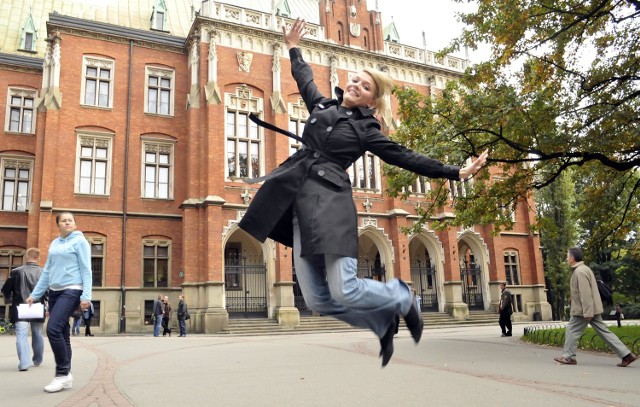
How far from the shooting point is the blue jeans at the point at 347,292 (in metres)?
3.05

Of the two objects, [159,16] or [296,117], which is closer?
[296,117]

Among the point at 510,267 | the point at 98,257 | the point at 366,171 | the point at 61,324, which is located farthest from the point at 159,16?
the point at 61,324

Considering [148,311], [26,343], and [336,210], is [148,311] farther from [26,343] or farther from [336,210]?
[336,210]

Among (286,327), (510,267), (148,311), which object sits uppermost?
(510,267)

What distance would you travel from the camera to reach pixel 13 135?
25188 millimetres

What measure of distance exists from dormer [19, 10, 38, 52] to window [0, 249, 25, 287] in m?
10.7

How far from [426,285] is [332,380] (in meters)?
24.0

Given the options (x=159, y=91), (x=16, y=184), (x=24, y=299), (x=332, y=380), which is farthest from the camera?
(x=159, y=91)

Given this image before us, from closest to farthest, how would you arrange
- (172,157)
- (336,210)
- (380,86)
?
(336,210) < (380,86) < (172,157)

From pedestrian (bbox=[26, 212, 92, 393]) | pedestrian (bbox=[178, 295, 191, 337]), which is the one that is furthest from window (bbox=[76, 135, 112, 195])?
pedestrian (bbox=[26, 212, 92, 393])

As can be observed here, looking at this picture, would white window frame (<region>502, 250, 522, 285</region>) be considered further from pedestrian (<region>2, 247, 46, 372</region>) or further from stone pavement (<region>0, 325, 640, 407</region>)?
pedestrian (<region>2, 247, 46, 372</region>)

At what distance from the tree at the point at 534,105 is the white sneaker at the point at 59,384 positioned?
8156 millimetres

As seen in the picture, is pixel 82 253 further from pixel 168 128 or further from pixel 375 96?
pixel 168 128

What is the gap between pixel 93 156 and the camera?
23719 millimetres
